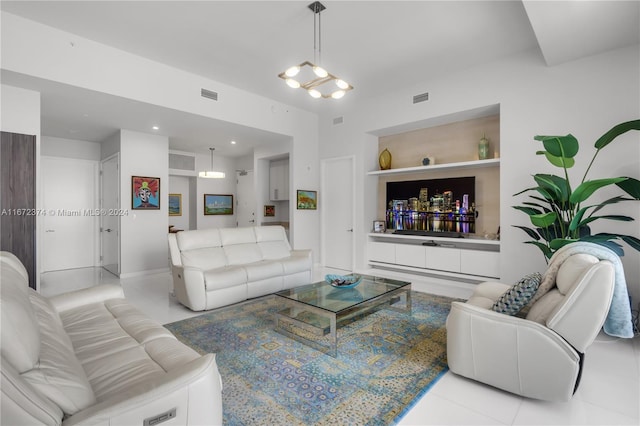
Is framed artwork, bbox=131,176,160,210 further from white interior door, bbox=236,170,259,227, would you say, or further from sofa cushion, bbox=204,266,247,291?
white interior door, bbox=236,170,259,227

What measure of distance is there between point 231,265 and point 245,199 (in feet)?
16.3

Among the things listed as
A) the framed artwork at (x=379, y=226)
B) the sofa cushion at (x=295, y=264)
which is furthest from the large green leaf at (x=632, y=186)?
the sofa cushion at (x=295, y=264)

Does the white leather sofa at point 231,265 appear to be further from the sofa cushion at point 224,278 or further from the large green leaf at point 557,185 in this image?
the large green leaf at point 557,185

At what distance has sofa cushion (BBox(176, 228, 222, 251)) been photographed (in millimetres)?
4273

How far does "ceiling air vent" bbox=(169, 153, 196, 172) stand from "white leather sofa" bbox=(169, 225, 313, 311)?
14.1 ft

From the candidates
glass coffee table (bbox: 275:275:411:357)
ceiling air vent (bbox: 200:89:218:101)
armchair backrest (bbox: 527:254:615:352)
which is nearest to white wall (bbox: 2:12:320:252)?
ceiling air vent (bbox: 200:89:218:101)

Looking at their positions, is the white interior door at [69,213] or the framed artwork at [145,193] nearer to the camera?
the framed artwork at [145,193]

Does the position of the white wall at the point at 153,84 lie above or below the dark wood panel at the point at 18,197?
above

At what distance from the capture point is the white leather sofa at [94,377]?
106cm

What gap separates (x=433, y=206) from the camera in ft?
18.2

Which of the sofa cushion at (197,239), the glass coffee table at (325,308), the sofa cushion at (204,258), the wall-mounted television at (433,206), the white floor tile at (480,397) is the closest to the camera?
the white floor tile at (480,397)

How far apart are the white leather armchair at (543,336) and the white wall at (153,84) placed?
14.9 feet

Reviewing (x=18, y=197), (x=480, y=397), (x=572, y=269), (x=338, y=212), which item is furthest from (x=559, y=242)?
(x=18, y=197)

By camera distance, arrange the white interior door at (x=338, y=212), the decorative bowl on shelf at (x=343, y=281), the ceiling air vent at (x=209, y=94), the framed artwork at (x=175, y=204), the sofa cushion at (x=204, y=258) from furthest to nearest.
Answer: the framed artwork at (x=175, y=204) → the white interior door at (x=338, y=212) → the ceiling air vent at (x=209, y=94) → the sofa cushion at (x=204, y=258) → the decorative bowl on shelf at (x=343, y=281)
